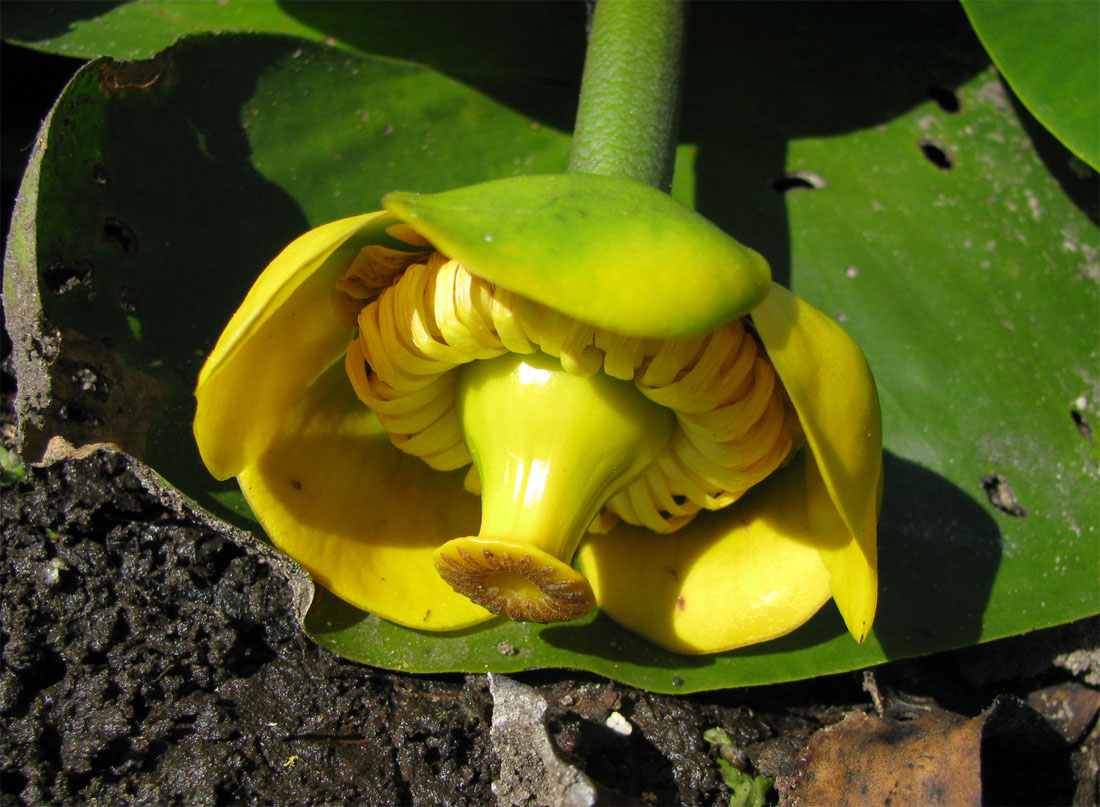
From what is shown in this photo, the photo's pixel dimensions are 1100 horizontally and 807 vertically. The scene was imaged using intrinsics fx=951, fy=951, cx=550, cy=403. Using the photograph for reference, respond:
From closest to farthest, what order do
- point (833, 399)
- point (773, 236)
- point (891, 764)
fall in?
point (833, 399), point (891, 764), point (773, 236)

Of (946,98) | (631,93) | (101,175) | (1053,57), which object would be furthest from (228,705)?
(946,98)

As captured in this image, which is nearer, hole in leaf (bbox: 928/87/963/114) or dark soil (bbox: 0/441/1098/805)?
dark soil (bbox: 0/441/1098/805)

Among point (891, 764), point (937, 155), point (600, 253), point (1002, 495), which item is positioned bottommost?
point (891, 764)

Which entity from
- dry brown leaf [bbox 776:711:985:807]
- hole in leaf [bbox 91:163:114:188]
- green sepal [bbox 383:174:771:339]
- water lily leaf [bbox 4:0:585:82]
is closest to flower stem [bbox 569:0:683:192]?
water lily leaf [bbox 4:0:585:82]

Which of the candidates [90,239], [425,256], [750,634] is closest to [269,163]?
[90,239]

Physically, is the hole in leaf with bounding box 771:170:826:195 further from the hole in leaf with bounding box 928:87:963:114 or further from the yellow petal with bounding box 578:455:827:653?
the yellow petal with bounding box 578:455:827:653

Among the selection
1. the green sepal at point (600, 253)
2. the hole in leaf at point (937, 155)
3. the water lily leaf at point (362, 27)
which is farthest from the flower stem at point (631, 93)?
the hole in leaf at point (937, 155)

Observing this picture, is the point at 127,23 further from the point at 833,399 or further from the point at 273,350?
the point at 833,399
